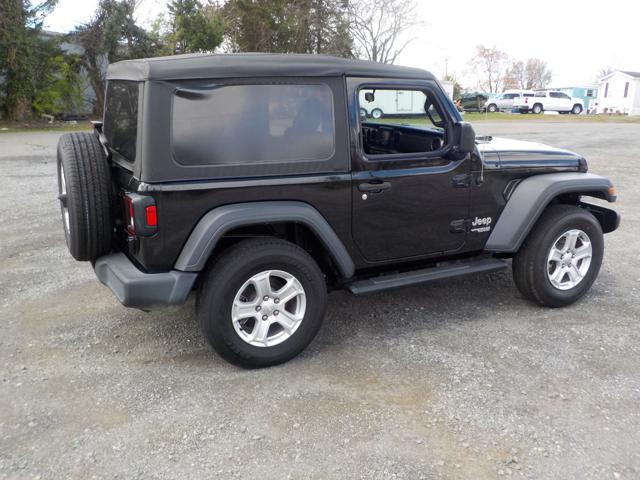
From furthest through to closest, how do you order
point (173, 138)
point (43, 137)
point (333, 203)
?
point (43, 137)
point (333, 203)
point (173, 138)

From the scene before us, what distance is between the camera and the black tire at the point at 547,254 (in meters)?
4.28

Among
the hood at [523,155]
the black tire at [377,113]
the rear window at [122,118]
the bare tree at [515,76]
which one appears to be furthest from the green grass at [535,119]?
the bare tree at [515,76]

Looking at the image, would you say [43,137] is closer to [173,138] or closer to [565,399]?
[173,138]

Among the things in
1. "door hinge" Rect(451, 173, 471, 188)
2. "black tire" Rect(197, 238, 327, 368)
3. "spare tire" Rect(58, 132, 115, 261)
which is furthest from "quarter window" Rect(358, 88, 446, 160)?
"spare tire" Rect(58, 132, 115, 261)

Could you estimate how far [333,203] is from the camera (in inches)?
142

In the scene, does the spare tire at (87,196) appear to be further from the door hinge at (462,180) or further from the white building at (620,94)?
the white building at (620,94)

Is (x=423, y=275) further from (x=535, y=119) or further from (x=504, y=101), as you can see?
(x=504, y=101)

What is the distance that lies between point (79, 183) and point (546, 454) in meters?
2.90

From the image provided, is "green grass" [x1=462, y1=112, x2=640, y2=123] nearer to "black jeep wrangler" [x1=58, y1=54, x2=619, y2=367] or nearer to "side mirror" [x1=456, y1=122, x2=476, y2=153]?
"black jeep wrangler" [x1=58, y1=54, x2=619, y2=367]

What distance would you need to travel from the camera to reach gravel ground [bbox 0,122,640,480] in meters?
2.70

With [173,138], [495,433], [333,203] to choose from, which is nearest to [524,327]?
[495,433]

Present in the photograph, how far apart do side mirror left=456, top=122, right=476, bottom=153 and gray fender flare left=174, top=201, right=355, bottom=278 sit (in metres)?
1.13

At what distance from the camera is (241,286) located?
11.0 feet

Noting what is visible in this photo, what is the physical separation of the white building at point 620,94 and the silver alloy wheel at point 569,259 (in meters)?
50.2
